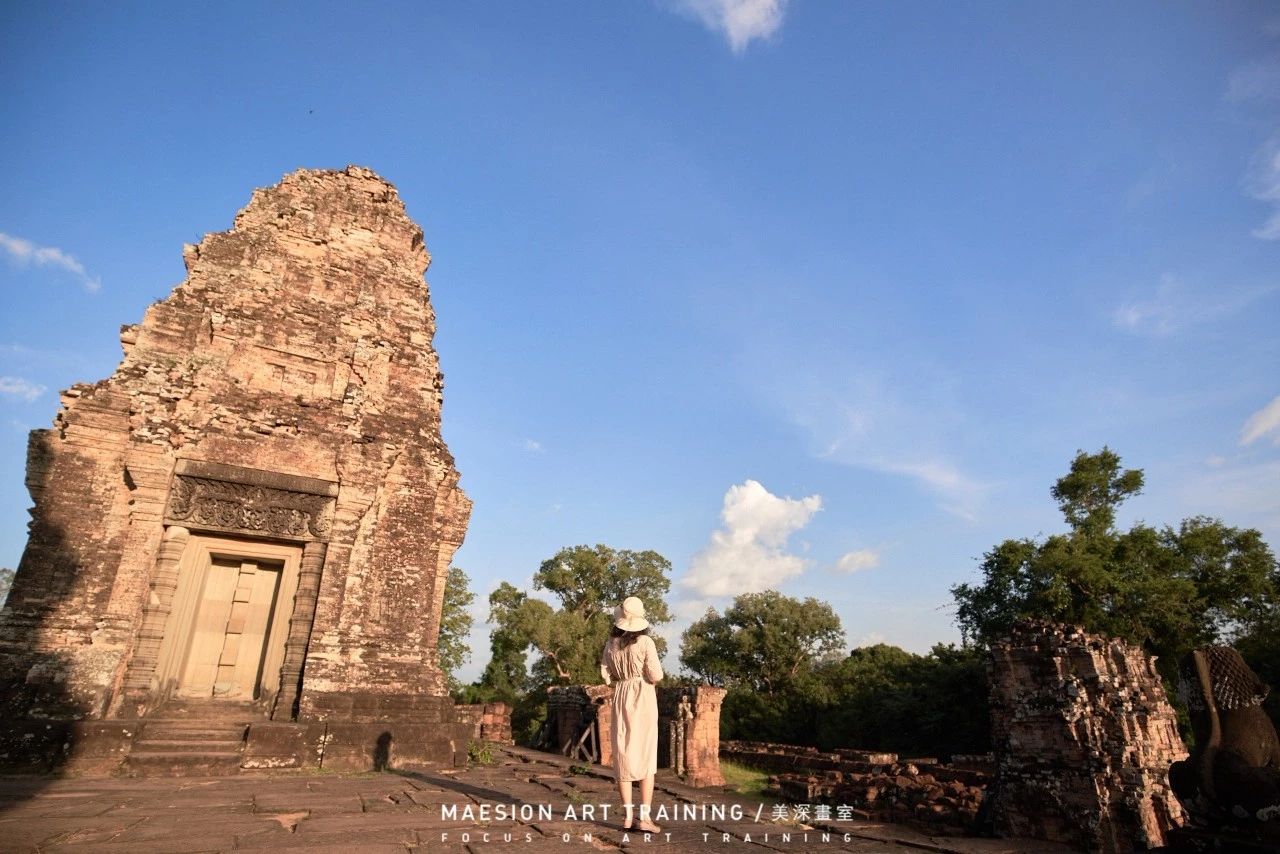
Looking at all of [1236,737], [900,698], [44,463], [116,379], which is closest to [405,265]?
[116,379]

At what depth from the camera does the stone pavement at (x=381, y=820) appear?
4266 millimetres

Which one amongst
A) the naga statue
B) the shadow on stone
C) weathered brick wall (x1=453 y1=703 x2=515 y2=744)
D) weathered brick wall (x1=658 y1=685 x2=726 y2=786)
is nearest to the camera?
the naga statue

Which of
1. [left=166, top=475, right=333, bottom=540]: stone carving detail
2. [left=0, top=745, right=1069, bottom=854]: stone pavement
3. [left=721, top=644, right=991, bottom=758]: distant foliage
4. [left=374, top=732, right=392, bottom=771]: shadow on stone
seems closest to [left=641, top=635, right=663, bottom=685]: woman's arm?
[left=0, top=745, right=1069, bottom=854]: stone pavement

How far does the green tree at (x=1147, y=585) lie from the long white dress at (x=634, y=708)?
19588mm

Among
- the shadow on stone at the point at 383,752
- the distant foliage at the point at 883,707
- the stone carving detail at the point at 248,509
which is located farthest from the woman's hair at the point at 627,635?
the distant foliage at the point at 883,707

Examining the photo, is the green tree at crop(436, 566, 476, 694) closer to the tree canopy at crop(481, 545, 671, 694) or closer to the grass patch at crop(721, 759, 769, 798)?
the tree canopy at crop(481, 545, 671, 694)

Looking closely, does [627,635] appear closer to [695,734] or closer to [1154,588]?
[695,734]

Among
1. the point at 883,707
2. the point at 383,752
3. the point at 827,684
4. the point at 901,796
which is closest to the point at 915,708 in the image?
the point at 883,707

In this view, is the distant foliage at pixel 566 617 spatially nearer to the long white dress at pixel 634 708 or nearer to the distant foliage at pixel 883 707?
the distant foliage at pixel 883 707

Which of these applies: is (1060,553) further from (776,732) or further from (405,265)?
(405,265)

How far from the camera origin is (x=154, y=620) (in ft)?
28.1

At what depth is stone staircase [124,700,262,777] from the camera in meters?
7.35

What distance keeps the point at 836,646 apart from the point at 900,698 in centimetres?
1551

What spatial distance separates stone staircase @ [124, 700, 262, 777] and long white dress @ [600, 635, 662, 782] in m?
5.43
